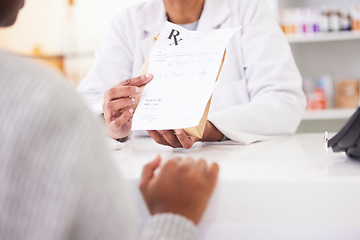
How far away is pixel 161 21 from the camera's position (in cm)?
169

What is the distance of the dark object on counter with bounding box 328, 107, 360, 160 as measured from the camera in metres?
0.79

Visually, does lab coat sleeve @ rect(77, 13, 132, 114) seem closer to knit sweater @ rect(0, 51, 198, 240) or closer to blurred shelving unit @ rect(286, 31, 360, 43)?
knit sweater @ rect(0, 51, 198, 240)

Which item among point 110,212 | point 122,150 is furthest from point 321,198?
point 122,150

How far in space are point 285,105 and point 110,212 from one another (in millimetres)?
997

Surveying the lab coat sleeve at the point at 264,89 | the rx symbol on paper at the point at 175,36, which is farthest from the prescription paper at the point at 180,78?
the lab coat sleeve at the point at 264,89

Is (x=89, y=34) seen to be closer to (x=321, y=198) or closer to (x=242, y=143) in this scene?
(x=242, y=143)

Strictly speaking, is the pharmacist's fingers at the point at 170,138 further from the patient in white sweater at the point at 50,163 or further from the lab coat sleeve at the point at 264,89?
the patient in white sweater at the point at 50,163

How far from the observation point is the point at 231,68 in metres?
1.63

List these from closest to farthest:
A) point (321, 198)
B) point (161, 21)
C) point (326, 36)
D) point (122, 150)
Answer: point (321, 198) < point (122, 150) < point (161, 21) < point (326, 36)

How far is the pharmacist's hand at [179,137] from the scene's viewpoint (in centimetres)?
109

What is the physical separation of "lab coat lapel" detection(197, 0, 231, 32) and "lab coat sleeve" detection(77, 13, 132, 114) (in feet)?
0.96

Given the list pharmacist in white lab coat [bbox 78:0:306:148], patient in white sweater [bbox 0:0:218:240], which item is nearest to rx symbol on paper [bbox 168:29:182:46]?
pharmacist in white lab coat [bbox 78:0:306:148]

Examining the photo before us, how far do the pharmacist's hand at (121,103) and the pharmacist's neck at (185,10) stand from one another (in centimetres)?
56

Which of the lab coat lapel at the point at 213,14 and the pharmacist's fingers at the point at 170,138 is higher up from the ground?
the lab coat lapel at the point at 213,14
